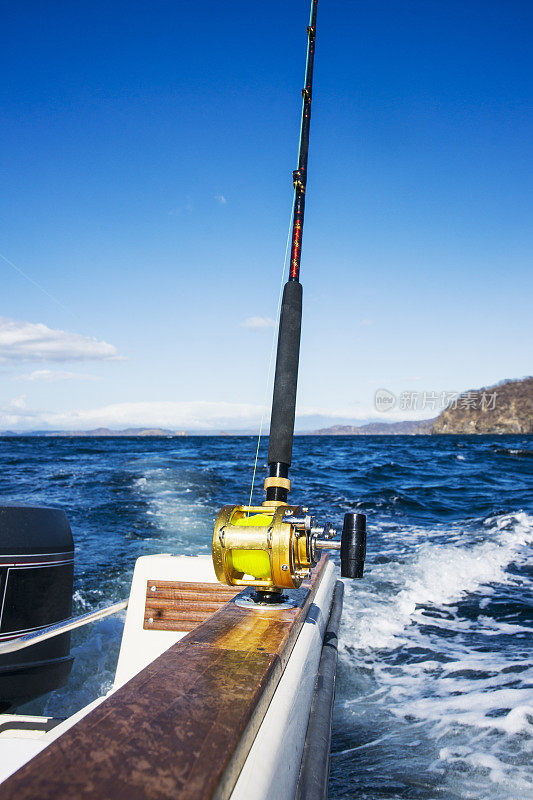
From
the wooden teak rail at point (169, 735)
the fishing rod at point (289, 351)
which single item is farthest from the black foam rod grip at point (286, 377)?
the wooden teak rail at point (169, 735)

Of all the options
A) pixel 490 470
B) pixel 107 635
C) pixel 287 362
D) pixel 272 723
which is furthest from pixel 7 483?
pixel 490 470

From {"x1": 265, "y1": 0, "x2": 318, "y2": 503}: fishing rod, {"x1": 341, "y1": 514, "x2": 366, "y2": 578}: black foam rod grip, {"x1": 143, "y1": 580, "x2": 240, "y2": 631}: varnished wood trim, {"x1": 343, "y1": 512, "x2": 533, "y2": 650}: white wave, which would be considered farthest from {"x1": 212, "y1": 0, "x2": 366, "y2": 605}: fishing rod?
{"x1": 343, "y1": 512, "x2": 533, "y2": 650}: white wave

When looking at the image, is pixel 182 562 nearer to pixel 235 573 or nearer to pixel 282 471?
pixel 282 471

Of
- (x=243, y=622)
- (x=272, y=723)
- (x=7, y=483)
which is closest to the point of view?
(x=272, y=723)

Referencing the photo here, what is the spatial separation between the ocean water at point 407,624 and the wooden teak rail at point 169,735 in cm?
146

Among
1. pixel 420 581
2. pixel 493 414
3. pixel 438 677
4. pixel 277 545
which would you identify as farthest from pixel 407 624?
pixel 493 414

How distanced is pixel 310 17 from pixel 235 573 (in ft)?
11.6

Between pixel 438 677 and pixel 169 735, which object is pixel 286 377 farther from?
Result: pixel 438 677

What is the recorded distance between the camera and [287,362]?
2.72 metres

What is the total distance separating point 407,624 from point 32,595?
3263 mm

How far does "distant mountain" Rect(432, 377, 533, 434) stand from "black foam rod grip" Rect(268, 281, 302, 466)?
102900 mm

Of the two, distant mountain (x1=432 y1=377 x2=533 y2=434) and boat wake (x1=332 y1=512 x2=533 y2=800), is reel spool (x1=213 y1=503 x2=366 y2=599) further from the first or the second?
distant mountain (x1=432 y1=377 x2=533 y2=434)

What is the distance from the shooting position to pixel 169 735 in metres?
0.95

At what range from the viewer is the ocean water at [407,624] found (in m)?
2.51
